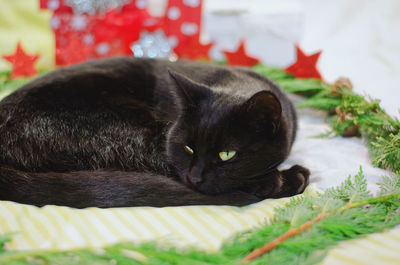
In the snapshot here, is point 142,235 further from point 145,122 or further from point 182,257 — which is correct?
point 145,122

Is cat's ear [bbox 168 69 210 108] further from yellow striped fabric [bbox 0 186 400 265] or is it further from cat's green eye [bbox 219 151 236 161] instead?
yellow striped fabric [bbox 0 186 400 265]

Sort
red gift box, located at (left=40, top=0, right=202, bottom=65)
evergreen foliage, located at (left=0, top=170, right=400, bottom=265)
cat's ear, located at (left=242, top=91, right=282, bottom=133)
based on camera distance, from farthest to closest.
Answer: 1. red gift box, located at (left=40, top=0, right=202, bottom=65)
2. cat's ear, located at (left=242, top=91, right=282, bottom=133)
3. evergreen foliage, located at (left=0, top=170, right=400, bottom=265)

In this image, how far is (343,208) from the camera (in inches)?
32.1

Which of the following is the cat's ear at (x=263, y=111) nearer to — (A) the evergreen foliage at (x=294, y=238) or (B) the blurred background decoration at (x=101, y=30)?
(A) the evergreen foliage at (x=294, y=238)

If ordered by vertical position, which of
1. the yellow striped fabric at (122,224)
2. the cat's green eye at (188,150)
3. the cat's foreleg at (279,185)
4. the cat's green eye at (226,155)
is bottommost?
the yellow striped fabric at (122,224)

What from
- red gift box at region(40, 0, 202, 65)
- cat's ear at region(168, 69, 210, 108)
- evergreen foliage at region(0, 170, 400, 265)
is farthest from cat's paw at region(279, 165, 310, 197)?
red gift box at region(40, 0, 202, 65)

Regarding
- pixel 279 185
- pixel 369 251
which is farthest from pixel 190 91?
pixel 369 251

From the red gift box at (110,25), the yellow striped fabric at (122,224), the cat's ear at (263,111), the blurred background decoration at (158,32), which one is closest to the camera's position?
the yellow striped fabric at (122,224)

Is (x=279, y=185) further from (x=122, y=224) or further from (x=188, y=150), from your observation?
(x=122, y=224)

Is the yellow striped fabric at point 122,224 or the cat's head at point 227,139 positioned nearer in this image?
the yellow striped fabric at point 122,224

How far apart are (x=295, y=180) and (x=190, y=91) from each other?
0.42 metres

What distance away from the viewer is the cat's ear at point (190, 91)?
1031 mm

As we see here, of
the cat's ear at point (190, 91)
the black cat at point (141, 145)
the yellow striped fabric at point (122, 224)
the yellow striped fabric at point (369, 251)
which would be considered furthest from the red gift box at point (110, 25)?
the yellow striped fabric at point (369, 251)

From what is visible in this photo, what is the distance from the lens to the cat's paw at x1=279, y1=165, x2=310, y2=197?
1046 millimetres
